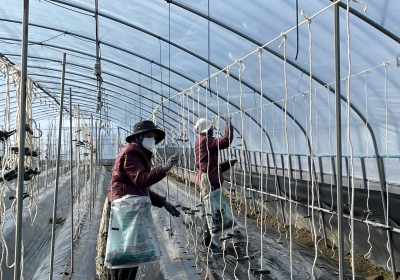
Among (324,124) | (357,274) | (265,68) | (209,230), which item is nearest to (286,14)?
(265,68)

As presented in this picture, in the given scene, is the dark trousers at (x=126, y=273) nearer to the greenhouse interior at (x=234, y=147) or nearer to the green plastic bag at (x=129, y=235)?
the greenhouse interior at (x=234, y=147)

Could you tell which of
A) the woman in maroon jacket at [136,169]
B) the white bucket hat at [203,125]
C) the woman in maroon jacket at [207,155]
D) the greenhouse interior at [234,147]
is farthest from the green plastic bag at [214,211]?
the woman in maroon jacket at [136,169]

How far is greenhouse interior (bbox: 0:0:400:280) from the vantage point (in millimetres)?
2779

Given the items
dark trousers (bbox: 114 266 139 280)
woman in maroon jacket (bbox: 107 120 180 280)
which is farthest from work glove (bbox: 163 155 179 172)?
dark trousers (bbox: 114 266 139 280)

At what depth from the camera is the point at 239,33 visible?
5.48m

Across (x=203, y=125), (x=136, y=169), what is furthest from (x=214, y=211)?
(x=136, y=169)

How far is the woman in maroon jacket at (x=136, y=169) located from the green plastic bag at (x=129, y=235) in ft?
0.30

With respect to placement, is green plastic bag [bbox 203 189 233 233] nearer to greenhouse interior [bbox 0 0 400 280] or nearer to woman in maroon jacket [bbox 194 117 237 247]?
greenhouse interior [bbox 0 0 400 280]

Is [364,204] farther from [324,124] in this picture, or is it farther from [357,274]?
[324,124]

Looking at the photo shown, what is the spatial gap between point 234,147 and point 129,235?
336cm

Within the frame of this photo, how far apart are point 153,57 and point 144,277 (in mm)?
5882

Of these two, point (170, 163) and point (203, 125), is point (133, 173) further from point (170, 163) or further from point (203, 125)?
point (203, 125)

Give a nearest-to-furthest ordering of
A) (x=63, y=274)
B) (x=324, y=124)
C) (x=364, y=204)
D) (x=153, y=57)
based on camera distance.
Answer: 1. (x=63, y=274)
2. (x=364, y=204)
3. (x=324, y=124)
4. (x=153, y=57)

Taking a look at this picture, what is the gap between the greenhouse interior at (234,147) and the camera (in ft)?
9.12
